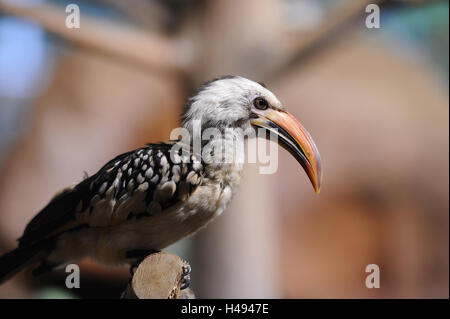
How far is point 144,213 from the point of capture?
4.14ft

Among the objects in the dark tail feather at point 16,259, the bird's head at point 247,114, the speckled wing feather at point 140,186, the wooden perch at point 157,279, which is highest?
the bird's head at point 247,114

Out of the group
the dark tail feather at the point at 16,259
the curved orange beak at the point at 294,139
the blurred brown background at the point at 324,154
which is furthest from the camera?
the blurred brown background at the point at 324,154

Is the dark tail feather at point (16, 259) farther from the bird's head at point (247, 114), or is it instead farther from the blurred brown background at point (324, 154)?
the blurred brown background at point (324, 154)

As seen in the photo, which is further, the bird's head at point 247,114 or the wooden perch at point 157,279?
the bird's head at point 247,114

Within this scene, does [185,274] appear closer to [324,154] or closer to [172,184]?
[172,184]

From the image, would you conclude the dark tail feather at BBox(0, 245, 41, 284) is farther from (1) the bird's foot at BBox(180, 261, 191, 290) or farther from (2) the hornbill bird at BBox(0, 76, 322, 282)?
(1) the bird's foot at BBox(180, 261, 191, 290)

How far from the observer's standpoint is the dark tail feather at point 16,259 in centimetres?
140

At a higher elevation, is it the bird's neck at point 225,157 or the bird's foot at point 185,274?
the bird's neck at point 225,157

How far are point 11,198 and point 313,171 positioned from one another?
164 inches

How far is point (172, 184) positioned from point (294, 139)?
288 mm

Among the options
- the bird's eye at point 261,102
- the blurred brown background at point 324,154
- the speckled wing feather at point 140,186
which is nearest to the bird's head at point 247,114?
the bird's eye at point 261,102

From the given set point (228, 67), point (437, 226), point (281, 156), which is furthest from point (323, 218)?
point (228, 67)

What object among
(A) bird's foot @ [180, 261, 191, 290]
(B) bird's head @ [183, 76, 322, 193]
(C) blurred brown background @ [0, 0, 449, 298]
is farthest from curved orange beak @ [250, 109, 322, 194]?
(C) blurred brown background @ [0, 0, 449, 298]

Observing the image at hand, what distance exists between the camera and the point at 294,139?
1.18 meters
